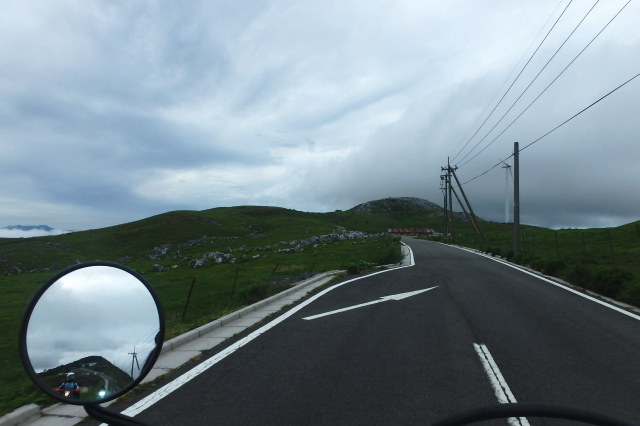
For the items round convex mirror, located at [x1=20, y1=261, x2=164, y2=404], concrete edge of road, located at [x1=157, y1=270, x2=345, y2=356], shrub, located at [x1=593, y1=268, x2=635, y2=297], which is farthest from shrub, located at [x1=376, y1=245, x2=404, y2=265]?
round convex mirror, located at [x1=20, y1=261, x2=164, y2=404]

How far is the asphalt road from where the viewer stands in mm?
4648

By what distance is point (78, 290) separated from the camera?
2326mm

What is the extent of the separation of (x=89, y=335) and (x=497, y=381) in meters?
5.01

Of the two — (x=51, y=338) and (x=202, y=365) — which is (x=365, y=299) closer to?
(x=202, y=365)

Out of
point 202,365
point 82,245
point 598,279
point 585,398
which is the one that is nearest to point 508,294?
point 598,279

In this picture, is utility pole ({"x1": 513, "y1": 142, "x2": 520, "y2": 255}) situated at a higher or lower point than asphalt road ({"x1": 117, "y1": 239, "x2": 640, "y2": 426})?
higher

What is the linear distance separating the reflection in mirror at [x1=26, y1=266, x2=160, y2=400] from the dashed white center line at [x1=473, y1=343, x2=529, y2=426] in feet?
12.4

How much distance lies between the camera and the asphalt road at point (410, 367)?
4.65 metres

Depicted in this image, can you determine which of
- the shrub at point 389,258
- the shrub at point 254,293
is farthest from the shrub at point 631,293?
the shrub at point 389,258

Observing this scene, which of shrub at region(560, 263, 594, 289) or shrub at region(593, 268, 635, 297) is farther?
shrub at region(560, 263, 594, 289)

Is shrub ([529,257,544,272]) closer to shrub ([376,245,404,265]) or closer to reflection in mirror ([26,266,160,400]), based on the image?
shrub ([376,245,404,265])

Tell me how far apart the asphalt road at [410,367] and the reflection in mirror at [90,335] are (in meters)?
2.39

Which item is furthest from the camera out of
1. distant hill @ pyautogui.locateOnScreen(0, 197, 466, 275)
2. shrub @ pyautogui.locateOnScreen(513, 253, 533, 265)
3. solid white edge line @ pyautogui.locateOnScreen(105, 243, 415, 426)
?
distant hill @ pyautogui.locateOnScreen(0, 197, 466, 275)

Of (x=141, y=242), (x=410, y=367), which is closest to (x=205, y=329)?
(x=410, y=367)
